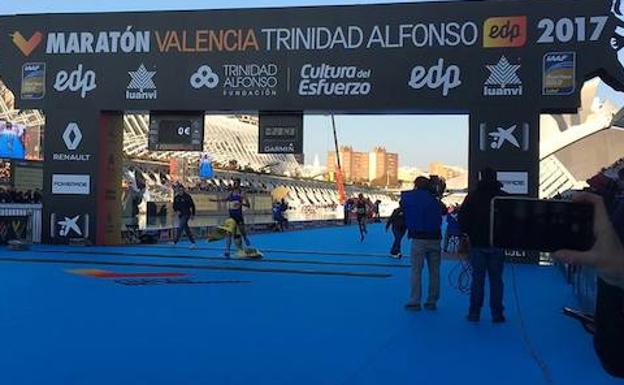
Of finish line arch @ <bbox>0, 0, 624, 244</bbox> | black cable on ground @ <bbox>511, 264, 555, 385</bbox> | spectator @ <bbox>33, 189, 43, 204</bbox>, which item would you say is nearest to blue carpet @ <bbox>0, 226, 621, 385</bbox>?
black cable on ground @ <bbox>511, 264, 555, 385</bbox>

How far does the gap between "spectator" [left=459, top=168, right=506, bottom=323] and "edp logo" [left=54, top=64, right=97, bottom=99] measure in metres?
13.9

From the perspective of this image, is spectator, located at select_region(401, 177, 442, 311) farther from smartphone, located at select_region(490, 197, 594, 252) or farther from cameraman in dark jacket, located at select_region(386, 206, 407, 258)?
smartphone, located at select_region(490, 197, 594, 252)

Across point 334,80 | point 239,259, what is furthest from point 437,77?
point 239,259

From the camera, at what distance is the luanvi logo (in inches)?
818

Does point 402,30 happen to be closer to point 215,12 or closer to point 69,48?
point 215,12

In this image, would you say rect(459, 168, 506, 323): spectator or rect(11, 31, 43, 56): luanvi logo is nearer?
rect(459, 168, 506, 323): spectator

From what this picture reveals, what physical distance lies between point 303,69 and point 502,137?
515cm

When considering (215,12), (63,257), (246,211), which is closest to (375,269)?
(63,257)

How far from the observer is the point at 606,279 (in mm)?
1973

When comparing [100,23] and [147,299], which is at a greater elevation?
→ [100,23]

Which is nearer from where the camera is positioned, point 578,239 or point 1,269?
point 578,239

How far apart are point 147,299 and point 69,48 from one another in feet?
40.8

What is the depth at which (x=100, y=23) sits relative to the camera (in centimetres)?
Result: 2028

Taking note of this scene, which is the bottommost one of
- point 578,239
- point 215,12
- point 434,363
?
point 434,363
